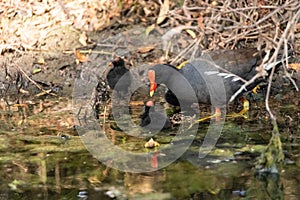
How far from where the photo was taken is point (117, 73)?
303 inches

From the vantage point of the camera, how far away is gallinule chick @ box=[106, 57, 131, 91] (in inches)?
298

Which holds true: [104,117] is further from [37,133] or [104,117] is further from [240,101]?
[240,101]

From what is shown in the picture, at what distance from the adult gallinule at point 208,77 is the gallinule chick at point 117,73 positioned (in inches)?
21.9

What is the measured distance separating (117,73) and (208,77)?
138 centimetres

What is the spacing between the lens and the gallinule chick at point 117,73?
757 centimetres

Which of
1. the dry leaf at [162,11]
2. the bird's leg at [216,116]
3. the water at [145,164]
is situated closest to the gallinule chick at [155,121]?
the water at [145,164]

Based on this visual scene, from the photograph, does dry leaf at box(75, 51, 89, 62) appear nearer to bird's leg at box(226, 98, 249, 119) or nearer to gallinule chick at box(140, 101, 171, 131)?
gallinule chick at box(140, 101, 171, 131)

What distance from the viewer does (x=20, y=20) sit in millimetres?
9023

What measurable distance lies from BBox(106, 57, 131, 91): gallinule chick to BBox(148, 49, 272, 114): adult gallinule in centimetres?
56

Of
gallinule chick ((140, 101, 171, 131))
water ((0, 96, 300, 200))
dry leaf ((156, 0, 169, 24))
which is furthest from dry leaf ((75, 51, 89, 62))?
gallinule chick ((140, 101, 171, 131))

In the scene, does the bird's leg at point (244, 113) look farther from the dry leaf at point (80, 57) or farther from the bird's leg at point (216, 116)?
the dry leaf at point (80, 57)

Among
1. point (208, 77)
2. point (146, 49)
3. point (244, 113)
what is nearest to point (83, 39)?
point (146, 49)

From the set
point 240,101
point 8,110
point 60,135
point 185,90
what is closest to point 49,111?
point 8,110

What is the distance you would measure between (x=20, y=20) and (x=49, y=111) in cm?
259
